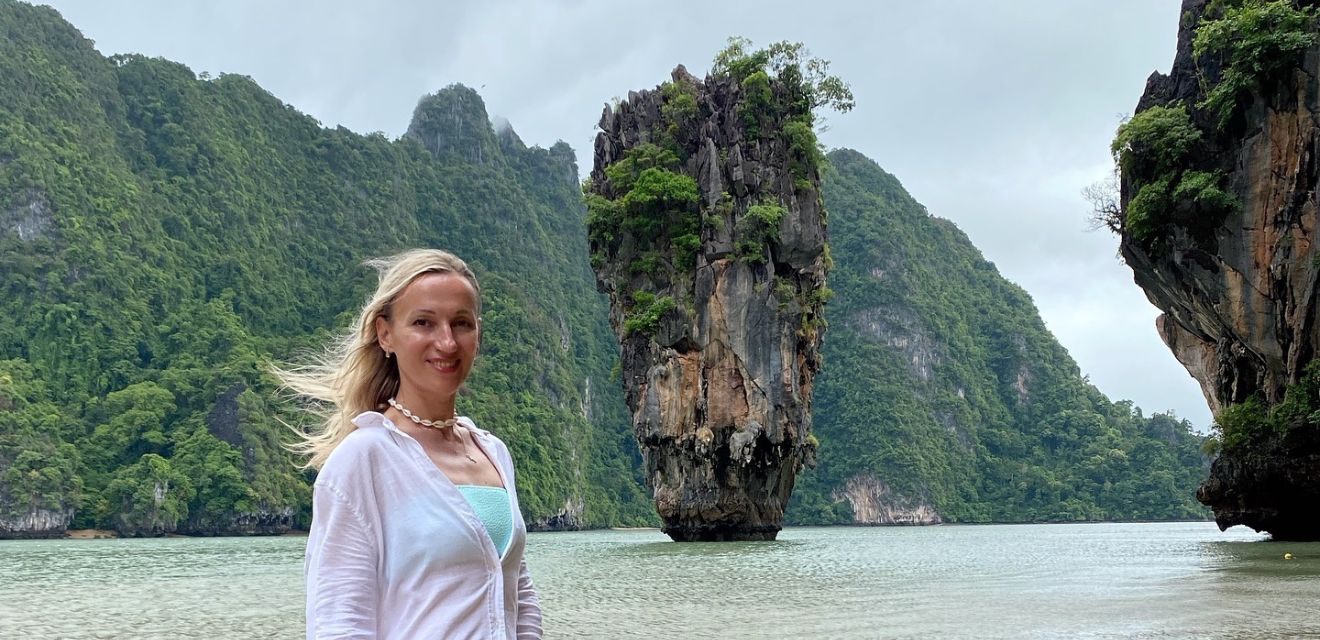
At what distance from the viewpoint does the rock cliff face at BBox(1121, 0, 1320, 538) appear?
22359mm

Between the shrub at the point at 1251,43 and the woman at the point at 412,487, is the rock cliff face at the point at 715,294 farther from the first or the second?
the woman at the point at 412,487

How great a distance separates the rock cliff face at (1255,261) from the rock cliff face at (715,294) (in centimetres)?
1285

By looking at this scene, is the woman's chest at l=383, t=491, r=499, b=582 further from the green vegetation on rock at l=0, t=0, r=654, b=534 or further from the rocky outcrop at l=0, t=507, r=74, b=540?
the rocky outcrop at l=0, t=507, r=74, b=540

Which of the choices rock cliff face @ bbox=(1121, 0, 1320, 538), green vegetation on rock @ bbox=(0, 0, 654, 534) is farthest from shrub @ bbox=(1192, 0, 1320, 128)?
green vegetation on rock @ bbox=(0, 0, 654, 534)

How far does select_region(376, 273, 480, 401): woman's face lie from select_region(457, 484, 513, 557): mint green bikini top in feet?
0.67

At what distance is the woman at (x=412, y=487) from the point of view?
6.06ft

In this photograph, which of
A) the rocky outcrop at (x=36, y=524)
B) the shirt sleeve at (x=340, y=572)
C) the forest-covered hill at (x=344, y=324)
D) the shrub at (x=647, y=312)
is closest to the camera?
the shirt sleeve at (x=340, y=572)

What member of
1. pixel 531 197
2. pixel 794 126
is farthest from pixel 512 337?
pixel 794 126

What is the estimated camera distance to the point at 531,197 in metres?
132

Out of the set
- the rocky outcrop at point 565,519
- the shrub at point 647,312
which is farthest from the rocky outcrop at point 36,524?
the shrub at point 647,312

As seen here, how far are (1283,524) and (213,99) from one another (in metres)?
98.1

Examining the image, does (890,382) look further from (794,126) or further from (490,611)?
(490,611)

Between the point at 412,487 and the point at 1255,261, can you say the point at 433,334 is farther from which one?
the point at 1255,261

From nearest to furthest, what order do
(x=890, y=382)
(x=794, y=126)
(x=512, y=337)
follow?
(x=794, y=126) → (x=512, y=337) → (x=890, y=382)
